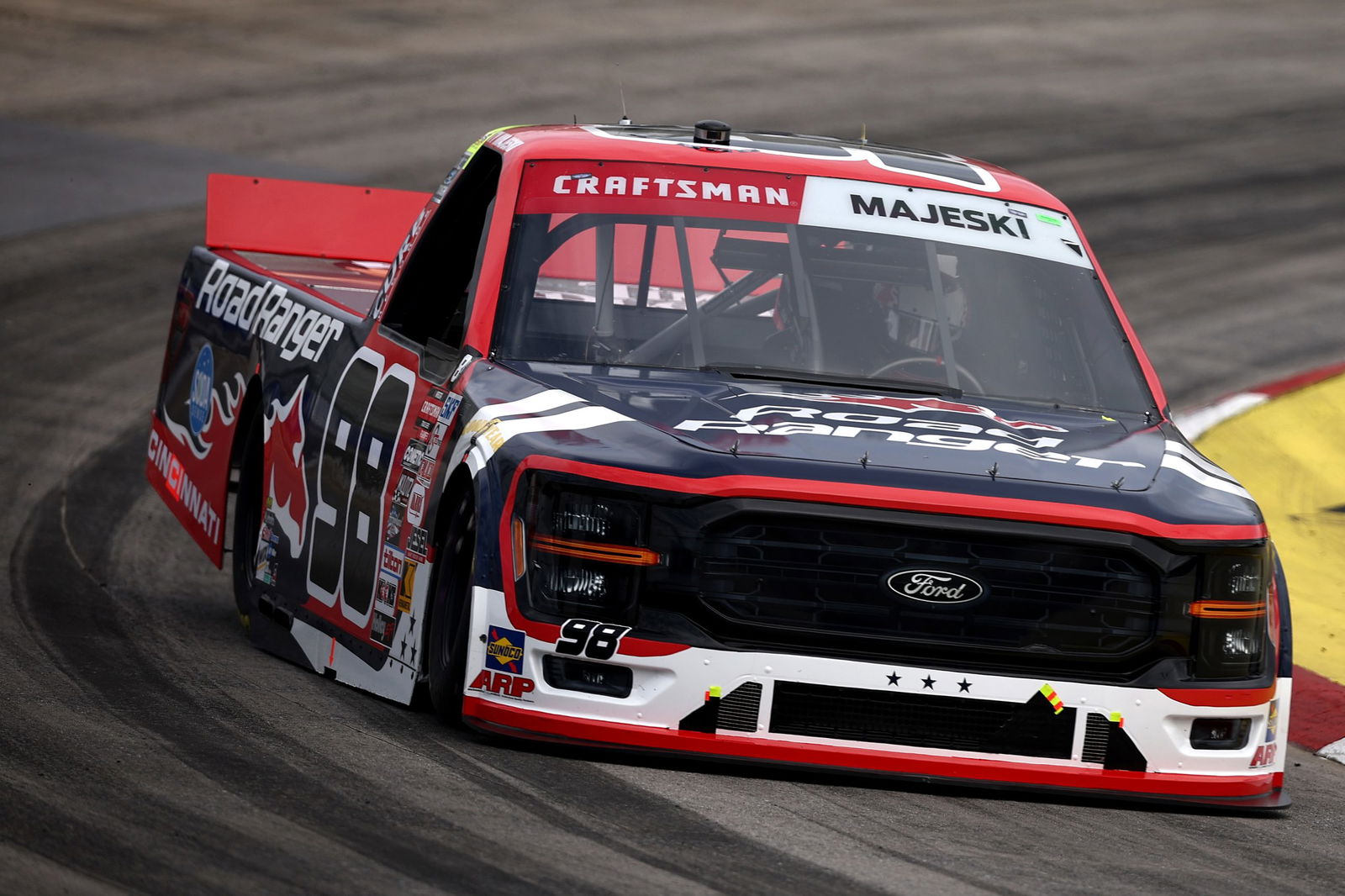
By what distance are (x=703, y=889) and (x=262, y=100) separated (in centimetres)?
1754

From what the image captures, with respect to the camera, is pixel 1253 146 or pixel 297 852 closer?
pixel 297 852

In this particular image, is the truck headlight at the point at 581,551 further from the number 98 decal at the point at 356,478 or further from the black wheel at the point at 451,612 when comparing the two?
the number 98 decal at the point at 356,478

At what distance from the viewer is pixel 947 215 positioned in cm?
621

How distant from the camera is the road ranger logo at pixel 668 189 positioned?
19.9ft

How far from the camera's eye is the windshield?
5.77 m

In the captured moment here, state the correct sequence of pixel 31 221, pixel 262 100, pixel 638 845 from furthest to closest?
pixel 262 100 → pixel 31 221 → pixel 638 845

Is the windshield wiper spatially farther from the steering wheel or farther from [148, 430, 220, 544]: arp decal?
[148, 430, 220, 544]: arp decal

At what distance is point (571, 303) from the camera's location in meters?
5.82

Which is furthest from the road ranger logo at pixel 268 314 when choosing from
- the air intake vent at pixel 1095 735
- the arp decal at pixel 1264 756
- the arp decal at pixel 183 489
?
the arp decal at pixel 1264 756

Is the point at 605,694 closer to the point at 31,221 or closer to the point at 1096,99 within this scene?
the point at 31,221

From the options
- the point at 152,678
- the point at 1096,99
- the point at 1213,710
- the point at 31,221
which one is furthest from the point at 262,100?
the point at 1213,710

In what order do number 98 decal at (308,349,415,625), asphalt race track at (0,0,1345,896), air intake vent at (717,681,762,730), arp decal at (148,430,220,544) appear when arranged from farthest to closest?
arp decal at (148,430,220,544)
number 98 decal at (308,349,415,625)
air intake vent at (717,681,762,730)
asphalt race track at (0,0,1345,896)

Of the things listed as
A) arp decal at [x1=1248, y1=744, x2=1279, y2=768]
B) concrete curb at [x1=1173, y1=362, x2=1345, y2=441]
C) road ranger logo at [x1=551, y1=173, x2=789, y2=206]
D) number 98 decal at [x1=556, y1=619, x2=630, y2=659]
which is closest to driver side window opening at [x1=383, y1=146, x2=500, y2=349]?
road ranger logo at [x1=551, y1=173, x2=789, y2=206]

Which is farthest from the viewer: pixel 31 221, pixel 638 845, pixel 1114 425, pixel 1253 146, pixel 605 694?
pixel 1253 146
